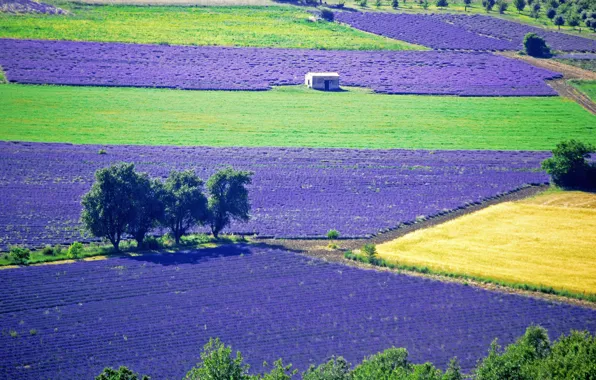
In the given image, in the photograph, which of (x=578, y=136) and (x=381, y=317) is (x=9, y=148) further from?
(x=578, y=136)

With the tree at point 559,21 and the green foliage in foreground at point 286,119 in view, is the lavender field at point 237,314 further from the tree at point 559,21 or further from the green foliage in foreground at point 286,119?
the tree at point 559,21

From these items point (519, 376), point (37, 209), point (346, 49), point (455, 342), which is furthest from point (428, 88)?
point (519, 376)

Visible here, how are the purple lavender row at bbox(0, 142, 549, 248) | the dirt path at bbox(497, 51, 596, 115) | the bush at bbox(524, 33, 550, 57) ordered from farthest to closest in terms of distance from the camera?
the bush at bbox(524, 33, 550, 57) < the dirt path at bbox(497, 51, 596, 115) < the purple lavender row at bbox(0, 142, 549, 248)

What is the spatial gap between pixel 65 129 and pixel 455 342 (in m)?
51.6

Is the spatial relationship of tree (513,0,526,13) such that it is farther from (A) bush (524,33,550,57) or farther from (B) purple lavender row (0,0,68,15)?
(B) purple lavender row (0,0,68,15)

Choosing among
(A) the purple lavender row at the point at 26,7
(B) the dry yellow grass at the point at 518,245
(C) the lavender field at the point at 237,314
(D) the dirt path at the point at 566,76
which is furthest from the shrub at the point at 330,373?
(A) the purple lavender row at the point at 26,7

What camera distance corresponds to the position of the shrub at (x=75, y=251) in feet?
202

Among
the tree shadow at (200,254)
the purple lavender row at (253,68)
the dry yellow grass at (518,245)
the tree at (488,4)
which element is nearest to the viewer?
the tree shadow at (200,254)

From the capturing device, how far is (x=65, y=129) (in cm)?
9031

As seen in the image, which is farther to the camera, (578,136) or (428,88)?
(428,88)

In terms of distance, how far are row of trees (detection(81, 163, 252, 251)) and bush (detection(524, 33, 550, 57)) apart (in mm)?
72416

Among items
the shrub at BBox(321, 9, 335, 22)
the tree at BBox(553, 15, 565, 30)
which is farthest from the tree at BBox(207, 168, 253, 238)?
the tree at BBox(553, 15, 565, 30)

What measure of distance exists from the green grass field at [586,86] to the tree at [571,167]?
33471 mm

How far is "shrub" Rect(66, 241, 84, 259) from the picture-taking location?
6150cm
